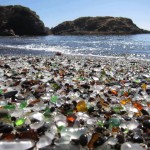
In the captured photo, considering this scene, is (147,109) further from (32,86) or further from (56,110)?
(32,86)

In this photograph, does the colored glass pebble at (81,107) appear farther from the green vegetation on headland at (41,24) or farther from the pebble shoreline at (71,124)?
the green vegetation on headland at (41,24)

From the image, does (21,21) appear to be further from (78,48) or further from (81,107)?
(81,107)

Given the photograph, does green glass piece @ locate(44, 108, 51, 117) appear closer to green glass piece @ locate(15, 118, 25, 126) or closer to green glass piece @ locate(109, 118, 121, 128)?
green glass piece @ locate(15, 118, 25, 126)

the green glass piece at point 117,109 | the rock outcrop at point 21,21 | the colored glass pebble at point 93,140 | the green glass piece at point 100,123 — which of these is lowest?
the green glass piece at point 117,109

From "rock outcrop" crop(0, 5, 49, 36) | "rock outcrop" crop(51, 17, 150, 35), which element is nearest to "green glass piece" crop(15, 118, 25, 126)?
"rock outcrop" crop(0, 5, 49, 36)

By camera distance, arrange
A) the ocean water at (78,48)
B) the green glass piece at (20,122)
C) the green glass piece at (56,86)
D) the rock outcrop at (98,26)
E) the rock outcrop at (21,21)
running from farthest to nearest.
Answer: the rock outcrop at (98,26) < the rock outcrop at (21,21) < the ocean water at (78,48) < the green glass piece at (56,86) < the green glass piece at (20,122)

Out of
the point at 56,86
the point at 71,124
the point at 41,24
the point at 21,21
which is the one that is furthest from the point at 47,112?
the point at 21,21

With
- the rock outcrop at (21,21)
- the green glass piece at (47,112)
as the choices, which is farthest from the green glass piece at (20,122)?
the rock outcrop at (21,21)

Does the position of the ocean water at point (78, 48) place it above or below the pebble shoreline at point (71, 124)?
below
